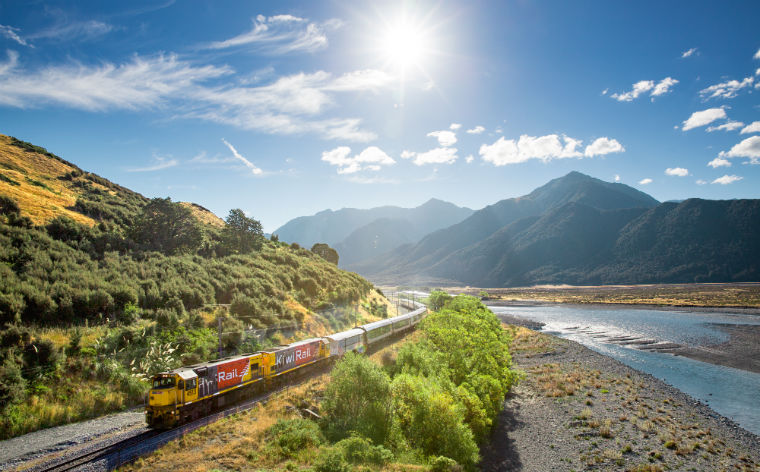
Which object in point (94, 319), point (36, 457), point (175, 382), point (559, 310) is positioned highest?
point (94, 319)

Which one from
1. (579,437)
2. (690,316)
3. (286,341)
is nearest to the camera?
(579,437)

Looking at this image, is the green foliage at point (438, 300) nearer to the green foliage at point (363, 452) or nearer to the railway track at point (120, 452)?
the green foliage at point (363, 452)

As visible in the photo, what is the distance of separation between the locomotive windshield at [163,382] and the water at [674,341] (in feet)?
129

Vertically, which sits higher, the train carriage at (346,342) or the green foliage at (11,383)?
the green foliage at (11,383)

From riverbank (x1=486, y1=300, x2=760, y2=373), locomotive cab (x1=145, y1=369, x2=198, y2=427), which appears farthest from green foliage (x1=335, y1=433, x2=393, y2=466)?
riverbank (x1=486, y1=300, x2=760, y2=373)

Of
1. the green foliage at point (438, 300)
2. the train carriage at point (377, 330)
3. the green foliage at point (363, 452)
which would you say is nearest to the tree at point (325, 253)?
the green foliage at point (438, 300)

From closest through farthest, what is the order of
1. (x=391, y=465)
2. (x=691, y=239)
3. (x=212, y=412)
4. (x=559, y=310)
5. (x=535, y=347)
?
(x=391, y=465) → (x=212, y=412) → (x=535, y=347) → (x=559, y=310) → (x=691, y=239)

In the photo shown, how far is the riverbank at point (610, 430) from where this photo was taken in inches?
891

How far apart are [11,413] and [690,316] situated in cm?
10425

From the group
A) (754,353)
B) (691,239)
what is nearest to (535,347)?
(754,353)

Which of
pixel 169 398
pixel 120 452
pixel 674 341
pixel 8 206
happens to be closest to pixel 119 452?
pixel 120 452

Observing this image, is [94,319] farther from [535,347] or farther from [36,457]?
[535,347]

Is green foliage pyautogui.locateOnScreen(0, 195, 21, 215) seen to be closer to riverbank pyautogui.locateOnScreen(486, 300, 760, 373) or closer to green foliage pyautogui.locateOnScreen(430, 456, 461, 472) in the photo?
green foliage pyautogui.locateOnScreen(430, 456, 461, 472)

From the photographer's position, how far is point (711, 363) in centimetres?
4341
